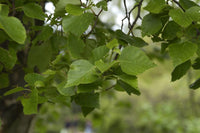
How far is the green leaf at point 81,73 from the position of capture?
0.43m

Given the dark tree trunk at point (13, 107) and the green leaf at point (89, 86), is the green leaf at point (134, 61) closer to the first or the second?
the green leaf at point (89, 86)

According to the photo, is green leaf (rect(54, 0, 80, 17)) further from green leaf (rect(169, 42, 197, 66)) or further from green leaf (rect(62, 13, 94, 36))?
green leaf (rect(169, 42, 197, 66))

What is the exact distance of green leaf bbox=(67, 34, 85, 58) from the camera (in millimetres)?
519

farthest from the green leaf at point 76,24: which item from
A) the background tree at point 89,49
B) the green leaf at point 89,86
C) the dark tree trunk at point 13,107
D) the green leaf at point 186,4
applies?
the dark tree trunk at point 13,107

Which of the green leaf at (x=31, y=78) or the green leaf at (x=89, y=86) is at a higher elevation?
the green leaf at (x=89, y=86)

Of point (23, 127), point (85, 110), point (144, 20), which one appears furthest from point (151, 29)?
point (23, 127)

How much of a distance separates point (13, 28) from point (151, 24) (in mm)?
278

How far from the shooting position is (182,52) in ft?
1.64

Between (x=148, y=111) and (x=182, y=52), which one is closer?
(x=182, y=52)

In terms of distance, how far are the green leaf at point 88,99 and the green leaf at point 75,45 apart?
9 cm

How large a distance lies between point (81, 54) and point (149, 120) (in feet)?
13.7

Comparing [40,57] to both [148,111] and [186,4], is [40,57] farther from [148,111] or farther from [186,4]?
[148,111]

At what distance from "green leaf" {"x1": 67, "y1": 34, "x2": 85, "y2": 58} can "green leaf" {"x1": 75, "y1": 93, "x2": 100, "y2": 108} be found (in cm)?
9

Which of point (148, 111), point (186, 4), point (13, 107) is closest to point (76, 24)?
point (186, 4)
